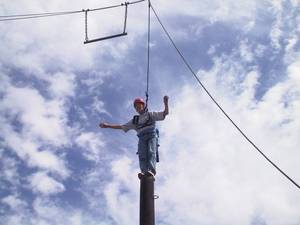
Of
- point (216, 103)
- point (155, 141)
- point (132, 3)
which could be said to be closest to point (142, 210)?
point (155, 141)

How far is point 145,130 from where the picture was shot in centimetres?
755

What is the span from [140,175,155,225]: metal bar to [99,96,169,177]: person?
0.97 ft

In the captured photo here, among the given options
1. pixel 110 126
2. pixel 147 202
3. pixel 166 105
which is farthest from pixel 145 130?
pixel 147 202

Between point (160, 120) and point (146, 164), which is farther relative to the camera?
point (160, 120)

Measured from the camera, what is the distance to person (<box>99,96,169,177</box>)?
707 centimetres

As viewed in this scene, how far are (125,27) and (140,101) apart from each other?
3925 millimetres

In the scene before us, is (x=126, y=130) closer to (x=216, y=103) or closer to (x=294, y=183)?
(x=216, y=103)

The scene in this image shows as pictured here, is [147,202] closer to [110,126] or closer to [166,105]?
[166,105]

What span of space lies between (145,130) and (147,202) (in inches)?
68.0

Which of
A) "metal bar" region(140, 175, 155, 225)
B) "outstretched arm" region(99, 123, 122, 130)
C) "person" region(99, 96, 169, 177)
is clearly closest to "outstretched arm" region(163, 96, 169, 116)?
"person" region(99, 96, 169, 177)

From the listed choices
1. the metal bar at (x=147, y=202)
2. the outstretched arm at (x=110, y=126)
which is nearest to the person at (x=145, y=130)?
the outstretched arm at (x=110, y=126)

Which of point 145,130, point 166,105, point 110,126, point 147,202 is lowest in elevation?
point 147,202

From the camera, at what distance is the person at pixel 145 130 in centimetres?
707

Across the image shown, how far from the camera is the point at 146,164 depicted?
23.2ft
